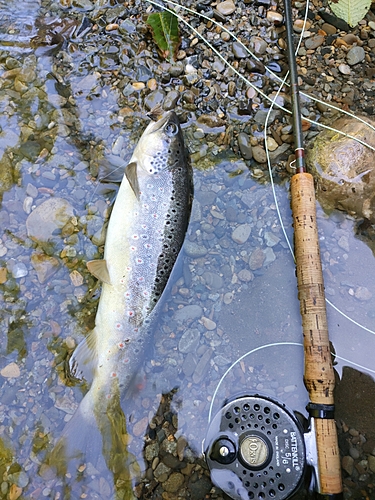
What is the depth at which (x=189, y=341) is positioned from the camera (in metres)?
2.66

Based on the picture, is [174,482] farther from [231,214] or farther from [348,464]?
[231,214]

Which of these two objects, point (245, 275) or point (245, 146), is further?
point (245, 146)

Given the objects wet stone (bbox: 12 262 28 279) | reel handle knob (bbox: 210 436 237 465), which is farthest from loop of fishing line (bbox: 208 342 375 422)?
wet stone (bbox: 12 262 28 279)

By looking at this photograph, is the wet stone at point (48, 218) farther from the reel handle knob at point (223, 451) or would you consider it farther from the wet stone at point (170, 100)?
the reel handle knob at point (223, 451)

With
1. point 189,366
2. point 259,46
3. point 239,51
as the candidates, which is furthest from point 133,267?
point 259,46

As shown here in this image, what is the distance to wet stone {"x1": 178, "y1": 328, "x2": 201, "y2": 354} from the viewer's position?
8.71 ft

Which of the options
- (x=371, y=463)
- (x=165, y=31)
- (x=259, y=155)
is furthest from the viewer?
(x=165, y=31)

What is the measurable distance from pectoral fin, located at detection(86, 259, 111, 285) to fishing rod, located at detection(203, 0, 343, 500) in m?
1.01

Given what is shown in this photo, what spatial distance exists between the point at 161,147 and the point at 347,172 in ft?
3.99

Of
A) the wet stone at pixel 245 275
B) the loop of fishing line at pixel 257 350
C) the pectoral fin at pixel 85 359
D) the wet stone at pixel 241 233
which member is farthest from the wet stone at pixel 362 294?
the pectoral fin at pixel 85 359

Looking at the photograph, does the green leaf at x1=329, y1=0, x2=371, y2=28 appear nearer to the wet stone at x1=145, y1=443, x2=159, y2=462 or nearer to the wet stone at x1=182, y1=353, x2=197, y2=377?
the wet stone at x1=182, y1=353, x2=197, y2=377

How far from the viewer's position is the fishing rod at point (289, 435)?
7.37ft

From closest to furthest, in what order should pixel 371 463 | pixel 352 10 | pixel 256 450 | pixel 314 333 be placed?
pixel 256 450 → pixel 314 333 → pixel 371 463 → pixel 352 10

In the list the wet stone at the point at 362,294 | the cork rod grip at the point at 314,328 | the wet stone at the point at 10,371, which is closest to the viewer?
the cork rod grip at the point at 314,328
